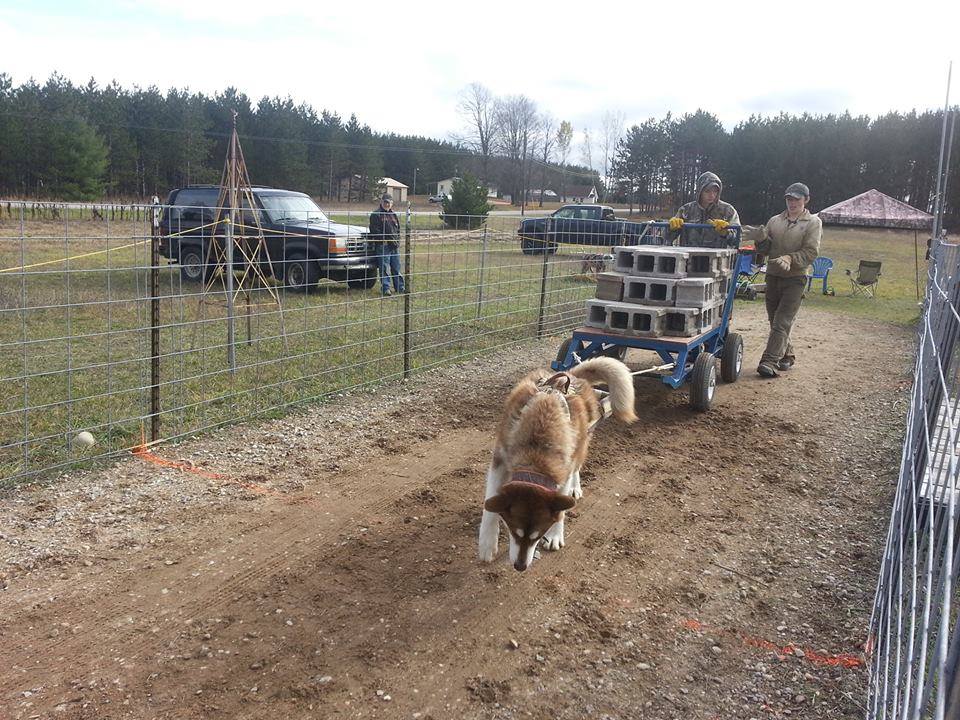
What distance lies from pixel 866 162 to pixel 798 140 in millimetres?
4681

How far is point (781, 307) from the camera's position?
863 centimetres

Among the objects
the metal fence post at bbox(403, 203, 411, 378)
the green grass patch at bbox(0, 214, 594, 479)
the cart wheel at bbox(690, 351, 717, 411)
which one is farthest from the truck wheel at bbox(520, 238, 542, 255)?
the cart wheel at bbox(690, 351, 717, 411)

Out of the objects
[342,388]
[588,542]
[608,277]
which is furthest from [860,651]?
[342,388]

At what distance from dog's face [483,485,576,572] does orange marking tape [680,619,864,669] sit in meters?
0.92

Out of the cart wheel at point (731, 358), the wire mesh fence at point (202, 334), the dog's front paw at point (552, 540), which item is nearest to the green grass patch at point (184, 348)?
the wire mesh fence at point (202, 334)

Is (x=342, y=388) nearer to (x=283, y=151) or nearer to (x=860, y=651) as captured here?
(x=860, y=651)

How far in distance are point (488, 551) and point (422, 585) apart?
44 cm

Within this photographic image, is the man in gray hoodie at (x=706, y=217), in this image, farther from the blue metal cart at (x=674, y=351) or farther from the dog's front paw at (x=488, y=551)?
the dog's front paw at (x=488, y=551)

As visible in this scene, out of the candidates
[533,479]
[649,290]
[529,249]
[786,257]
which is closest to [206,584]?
[533,479]

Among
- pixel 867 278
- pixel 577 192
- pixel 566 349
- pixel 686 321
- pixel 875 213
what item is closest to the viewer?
pixel 686 321

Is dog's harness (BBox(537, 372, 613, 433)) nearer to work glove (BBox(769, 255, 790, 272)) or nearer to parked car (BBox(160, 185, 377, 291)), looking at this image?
work glove (BBox(769, 255, 790, 272))

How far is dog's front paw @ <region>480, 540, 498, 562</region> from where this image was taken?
4.00m

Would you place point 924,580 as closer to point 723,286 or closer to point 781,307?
point 723,286

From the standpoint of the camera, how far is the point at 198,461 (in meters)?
5.34
